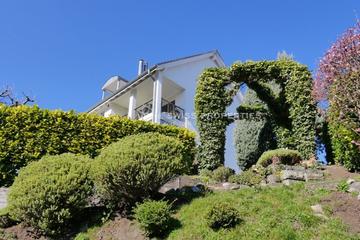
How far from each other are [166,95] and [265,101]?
1024cm

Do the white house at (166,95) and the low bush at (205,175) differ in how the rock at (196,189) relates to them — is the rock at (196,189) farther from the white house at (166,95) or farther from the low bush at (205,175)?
the white house at (166,95)

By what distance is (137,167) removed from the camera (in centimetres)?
998

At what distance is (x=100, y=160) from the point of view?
10562 mm

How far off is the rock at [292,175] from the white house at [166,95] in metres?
11.7

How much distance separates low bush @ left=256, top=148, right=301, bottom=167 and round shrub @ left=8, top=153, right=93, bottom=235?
6.07m

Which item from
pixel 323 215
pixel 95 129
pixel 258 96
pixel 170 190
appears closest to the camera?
pixel 323 215

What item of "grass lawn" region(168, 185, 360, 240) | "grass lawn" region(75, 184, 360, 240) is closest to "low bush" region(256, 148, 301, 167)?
"grass lawn" region(75, 184, 360, 240)

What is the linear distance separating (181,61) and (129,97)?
4.03 m

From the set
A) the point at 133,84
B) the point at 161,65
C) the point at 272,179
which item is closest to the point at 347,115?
the point at 272,179

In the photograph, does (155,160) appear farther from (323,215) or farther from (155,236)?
(323,215)

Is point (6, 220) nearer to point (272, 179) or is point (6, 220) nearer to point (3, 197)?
point (3, 197)

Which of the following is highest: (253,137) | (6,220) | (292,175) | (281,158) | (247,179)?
(253,137)

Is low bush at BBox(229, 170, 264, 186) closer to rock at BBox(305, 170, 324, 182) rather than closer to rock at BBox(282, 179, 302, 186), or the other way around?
rock at BBox(282, 179, 302, 186)

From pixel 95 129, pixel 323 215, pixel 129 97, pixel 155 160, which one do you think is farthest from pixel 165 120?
pixel 323 215
